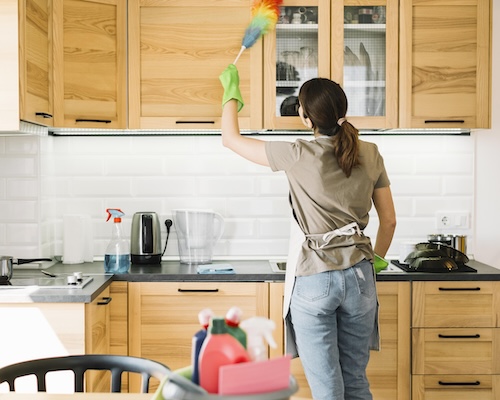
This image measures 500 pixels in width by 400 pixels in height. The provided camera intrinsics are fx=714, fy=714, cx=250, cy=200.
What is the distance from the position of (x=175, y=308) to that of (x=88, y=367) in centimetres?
129

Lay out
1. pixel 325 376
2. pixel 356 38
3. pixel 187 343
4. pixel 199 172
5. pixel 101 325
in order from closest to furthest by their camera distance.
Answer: pixel 325 376 < pixel 101 325 < pixel 187 343 < pixel 356 38 < pixel 199 172

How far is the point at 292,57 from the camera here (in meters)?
3.29

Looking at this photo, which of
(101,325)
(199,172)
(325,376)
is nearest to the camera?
(325,376)

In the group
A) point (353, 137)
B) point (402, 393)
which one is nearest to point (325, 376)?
point (402, 393)

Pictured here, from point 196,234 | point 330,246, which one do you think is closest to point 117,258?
point 196,234

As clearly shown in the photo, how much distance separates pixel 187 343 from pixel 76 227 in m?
0.82

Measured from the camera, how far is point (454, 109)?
327 cm

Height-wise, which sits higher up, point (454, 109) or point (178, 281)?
point (454, 109)

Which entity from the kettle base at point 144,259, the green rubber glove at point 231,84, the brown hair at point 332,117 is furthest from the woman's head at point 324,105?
the kettle base at point 144,259

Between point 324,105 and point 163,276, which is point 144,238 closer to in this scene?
point 163,276

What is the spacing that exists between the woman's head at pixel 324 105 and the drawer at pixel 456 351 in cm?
102

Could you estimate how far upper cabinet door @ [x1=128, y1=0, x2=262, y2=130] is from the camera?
3.27m

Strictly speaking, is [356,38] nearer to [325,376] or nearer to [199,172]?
[199,172]

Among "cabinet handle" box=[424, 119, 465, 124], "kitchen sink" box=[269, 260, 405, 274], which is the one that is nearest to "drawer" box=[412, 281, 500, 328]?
"kitchen sink" box=[269, 260, 405, 274]
